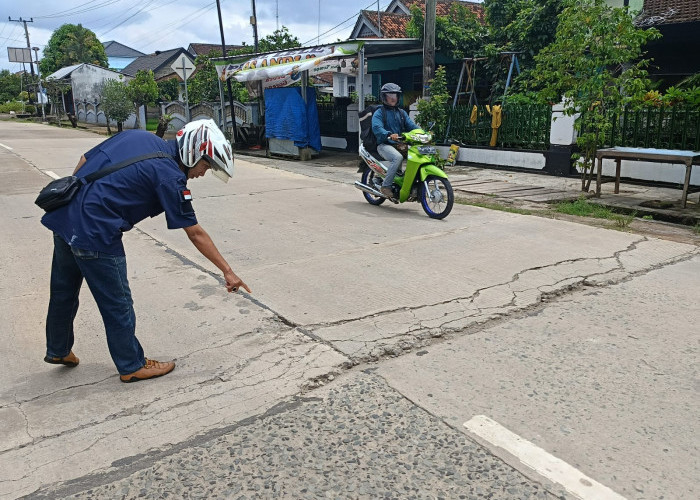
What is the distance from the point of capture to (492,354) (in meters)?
3.94

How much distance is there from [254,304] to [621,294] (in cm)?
313

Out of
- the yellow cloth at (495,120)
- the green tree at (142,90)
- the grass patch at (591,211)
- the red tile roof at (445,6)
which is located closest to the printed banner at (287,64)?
the yellow cloth at (495,120)

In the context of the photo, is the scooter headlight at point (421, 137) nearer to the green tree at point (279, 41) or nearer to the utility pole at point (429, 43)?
the utility pole at point (429, 43)

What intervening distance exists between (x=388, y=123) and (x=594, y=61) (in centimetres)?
347

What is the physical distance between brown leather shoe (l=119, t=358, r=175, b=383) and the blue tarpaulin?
44.5 feet

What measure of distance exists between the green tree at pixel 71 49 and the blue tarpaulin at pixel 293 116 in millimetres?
51495

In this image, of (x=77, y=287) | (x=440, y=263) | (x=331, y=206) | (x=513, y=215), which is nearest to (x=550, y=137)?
(x=513, y=215)

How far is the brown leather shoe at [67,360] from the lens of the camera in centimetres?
374

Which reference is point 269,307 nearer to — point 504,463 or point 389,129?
point 504,463

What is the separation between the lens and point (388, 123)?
28.8ft

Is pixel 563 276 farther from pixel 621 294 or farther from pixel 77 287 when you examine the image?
pixel 77 287

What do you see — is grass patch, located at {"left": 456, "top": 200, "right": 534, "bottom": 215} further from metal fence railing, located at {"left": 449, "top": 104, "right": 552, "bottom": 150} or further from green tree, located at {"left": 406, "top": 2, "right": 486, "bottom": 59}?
green tree, located at {"left": 406, "top": 2, "right": 486, "bottom": 59}

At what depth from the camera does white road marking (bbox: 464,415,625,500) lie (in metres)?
2.57

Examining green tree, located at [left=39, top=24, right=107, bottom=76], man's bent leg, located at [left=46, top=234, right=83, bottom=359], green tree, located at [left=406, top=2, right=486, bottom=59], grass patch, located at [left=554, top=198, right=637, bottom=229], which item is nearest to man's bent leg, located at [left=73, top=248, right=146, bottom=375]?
man's bent leg, located at [left=46, top=234, right=83, bottom=359]
